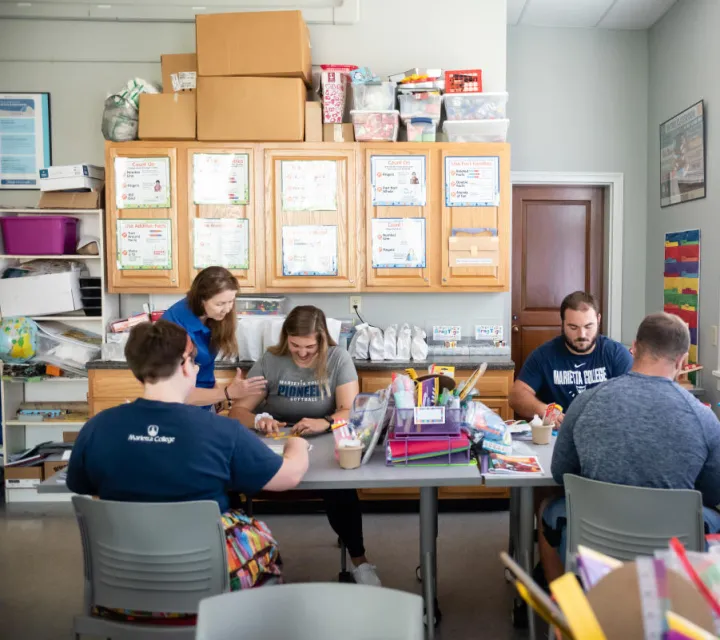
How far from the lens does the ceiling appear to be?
451cm

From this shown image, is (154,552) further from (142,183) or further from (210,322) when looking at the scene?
(142,183)

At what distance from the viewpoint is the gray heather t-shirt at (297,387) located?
301 centimetres

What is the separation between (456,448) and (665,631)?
59.3 inches

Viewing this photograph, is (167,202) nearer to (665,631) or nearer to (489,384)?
(489,384)

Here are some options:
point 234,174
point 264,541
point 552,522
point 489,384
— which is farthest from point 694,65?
point 264,541

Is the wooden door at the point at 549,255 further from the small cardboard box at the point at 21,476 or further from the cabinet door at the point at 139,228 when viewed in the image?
the small cardboard box at the point at 21,476

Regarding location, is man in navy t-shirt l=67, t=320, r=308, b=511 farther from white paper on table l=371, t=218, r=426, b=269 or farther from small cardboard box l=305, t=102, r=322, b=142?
small cardboard box l=305, t=102, r=322, b=142

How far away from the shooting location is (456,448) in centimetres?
227

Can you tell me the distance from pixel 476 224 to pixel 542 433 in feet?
6.26

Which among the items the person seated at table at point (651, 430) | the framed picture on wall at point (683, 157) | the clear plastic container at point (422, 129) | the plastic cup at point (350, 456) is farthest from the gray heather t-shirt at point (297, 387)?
the framed picture on wall at point (683, 157)

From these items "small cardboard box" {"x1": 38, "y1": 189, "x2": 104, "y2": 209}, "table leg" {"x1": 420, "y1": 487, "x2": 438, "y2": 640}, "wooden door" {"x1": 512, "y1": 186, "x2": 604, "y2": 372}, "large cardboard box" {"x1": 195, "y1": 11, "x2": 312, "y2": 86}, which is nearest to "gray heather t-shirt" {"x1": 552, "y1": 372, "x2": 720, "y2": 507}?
"table leg" {"x1": 420, "y1": 487, "x2": 438, "y2": 640}

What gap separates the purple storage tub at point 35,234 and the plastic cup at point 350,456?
112 inches

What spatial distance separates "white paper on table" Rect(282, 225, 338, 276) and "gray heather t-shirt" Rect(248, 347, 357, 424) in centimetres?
120

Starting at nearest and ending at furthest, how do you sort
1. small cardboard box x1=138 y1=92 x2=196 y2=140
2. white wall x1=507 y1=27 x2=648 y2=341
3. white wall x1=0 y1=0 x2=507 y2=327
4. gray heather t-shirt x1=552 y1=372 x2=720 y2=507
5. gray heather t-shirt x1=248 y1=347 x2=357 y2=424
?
gray heather t-shirt x1=552 y1=372 x2=720 y2=507 → gray heather t-shirt x1=248 y1=347 x2=357 y2=424 → small cardboard box x1=138 y1=92 x2=196 y2=140 → white wall x1=0 y1=0 x2=507 y2=327 → white wall x1=507 y1=27 x2=648 y2=341
